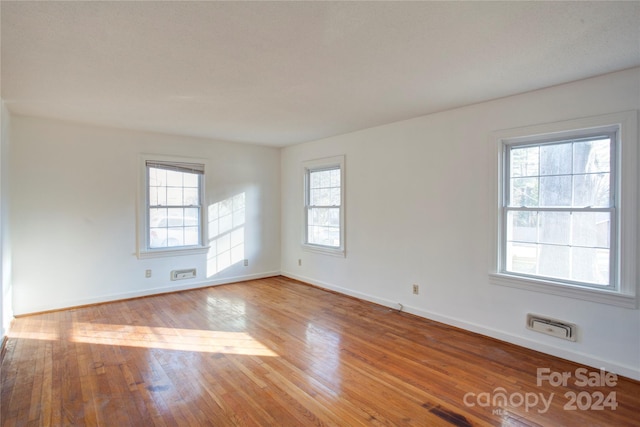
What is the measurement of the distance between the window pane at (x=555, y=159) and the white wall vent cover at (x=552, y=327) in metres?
1.34

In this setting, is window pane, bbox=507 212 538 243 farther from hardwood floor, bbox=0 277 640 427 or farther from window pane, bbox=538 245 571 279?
hardwood floor, bbox=0 277 640 427

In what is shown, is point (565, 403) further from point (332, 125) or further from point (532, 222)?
point (332, 125)

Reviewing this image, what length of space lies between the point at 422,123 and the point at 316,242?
267 centimetres

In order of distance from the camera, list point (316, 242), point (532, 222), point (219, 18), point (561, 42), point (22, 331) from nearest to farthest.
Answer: point (219, 18) < point (561, 42) < point (532, 222) < point (22, 331) < point (316, 242)

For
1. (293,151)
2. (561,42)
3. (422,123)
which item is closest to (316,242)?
(293,151)

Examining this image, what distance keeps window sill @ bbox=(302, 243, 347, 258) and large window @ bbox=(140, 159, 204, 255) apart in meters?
1.77

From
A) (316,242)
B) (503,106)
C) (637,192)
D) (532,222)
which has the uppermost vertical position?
(503,106)

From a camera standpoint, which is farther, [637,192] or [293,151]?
[293,151]

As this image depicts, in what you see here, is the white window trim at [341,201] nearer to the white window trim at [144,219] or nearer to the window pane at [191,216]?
the window pane at [191,216]

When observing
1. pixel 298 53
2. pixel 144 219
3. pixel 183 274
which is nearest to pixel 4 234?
pixel 144 219

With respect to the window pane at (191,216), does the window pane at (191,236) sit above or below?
below

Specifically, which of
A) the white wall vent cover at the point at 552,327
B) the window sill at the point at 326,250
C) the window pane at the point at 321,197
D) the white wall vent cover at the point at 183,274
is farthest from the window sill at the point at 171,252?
the white wall vent cover at the point at 552,327

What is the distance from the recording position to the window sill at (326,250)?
5.10m

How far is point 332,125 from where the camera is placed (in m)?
4.48
